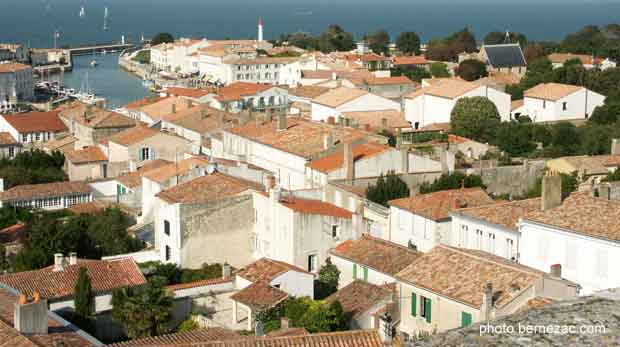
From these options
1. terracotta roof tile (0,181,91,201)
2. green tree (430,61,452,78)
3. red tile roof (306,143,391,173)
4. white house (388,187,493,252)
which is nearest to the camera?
white house (388,187,493,252)

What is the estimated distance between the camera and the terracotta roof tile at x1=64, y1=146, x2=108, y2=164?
35750 mm

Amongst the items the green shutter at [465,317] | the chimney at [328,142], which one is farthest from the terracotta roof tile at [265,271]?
the chimney at [328,142]

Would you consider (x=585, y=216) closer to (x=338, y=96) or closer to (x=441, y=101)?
(x=338, y=96)

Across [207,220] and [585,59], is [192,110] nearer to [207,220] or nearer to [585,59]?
[207,220]

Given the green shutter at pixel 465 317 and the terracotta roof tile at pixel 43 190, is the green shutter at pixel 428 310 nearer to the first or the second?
the green shutter at pixel 465 317

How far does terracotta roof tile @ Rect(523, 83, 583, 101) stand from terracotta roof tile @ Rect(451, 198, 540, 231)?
24.3 metres

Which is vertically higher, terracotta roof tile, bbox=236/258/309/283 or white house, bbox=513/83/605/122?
white house, bbox=513/83/605/122

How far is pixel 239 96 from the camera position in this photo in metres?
49.1

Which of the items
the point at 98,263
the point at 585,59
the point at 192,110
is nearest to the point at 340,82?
the point at 192,110

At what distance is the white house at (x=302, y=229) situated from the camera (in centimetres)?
2169

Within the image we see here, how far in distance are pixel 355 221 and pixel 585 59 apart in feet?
151

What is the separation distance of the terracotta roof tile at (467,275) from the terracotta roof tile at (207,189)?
6.62 meters

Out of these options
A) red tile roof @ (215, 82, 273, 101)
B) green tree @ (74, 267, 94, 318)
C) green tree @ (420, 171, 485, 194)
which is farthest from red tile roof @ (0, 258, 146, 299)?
red tile roof @ (215, 82, 273, 101)

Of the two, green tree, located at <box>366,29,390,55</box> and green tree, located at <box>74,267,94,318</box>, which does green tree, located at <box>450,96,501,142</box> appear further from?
green tree, located at <box>366,29,390,55</box>
